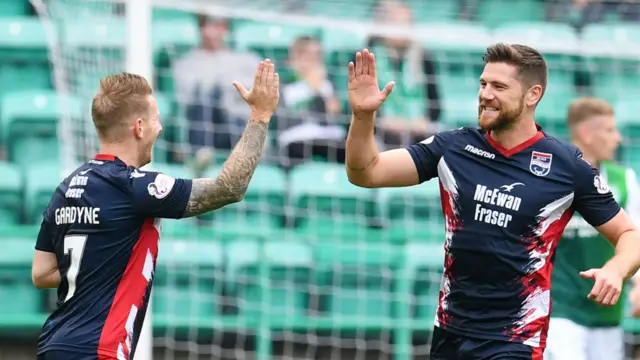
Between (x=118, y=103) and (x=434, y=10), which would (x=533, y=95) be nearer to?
(x=118, y=103)

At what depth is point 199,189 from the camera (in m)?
4.45

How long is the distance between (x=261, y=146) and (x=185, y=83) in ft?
15.7

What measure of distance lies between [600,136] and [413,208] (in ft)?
9.54

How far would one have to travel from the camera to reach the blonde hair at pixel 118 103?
4.45 m

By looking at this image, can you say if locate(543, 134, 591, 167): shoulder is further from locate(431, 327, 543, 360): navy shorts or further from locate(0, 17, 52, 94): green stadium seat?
locate(0, 17, 52, 94): green stadium seat

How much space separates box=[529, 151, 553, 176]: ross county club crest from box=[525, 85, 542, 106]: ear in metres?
0.23

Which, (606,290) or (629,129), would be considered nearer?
(606,290)

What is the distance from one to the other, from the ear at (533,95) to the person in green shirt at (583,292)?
1666mm

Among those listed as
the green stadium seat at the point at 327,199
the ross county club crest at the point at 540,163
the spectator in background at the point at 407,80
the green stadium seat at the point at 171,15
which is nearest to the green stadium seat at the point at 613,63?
the spectator in background at the point at 407,80

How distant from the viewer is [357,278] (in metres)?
8.88

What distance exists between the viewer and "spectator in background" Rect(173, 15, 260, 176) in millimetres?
9055

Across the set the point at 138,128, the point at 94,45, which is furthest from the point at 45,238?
the point at 94,45

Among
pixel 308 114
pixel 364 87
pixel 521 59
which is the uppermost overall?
pixel 521 59

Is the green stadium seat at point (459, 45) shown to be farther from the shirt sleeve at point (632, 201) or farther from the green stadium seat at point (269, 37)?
the shirt sleeve at point (632, 201)
